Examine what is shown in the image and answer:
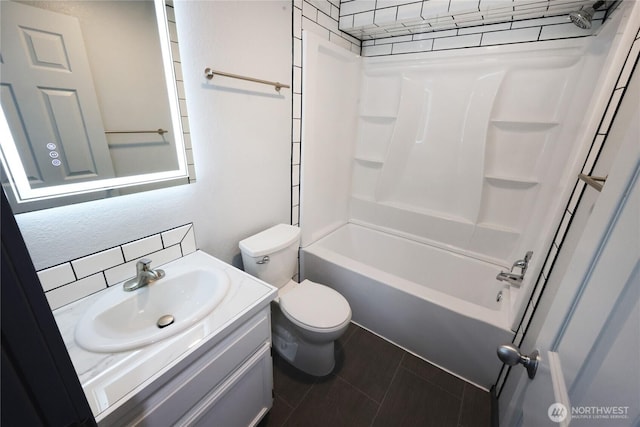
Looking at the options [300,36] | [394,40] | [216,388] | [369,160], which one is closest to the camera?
[216,388]

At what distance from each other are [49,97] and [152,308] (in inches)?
31.1

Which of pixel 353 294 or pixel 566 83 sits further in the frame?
pixel 353 294

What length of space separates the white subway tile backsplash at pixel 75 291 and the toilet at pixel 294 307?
2.04ft

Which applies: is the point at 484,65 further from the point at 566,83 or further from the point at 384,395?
the point at 384,395

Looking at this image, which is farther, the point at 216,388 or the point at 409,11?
the point at 409,11

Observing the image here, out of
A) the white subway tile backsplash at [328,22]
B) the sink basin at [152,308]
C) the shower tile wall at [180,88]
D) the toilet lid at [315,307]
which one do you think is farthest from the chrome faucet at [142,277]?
the white subway tile backsplash at [328,22]

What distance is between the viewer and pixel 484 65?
1758 millimetres

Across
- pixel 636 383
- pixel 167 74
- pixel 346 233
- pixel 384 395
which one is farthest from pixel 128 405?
pixel 346 233

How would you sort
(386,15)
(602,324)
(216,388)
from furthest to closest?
(386,15) → (216,388) → (602,324)

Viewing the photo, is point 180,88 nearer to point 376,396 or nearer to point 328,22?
point 328,22

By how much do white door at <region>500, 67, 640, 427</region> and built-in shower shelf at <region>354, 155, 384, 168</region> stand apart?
1819mm

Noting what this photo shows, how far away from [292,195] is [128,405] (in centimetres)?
138

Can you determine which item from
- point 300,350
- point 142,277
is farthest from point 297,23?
point 300,350

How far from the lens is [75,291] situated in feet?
3.09
